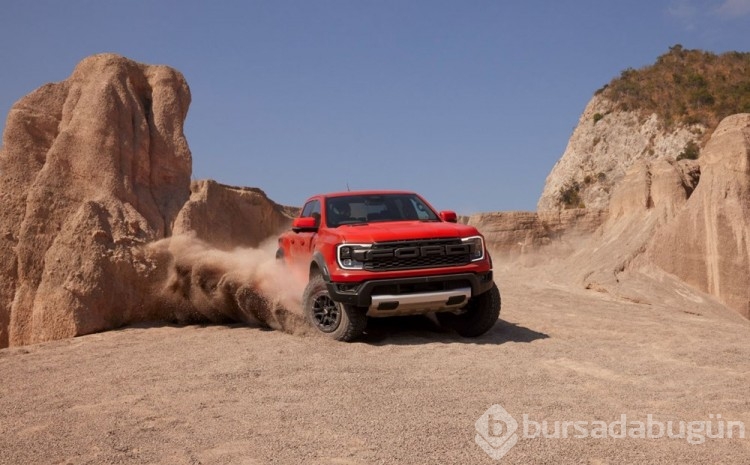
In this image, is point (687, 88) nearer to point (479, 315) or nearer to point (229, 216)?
point (229, 216)

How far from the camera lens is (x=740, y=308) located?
16.9 meters

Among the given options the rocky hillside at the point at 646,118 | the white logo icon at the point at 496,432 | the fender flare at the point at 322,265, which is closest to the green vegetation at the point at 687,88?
the rocky hillside at the point at 646,118

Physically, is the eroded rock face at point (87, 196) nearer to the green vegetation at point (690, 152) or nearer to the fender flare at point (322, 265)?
the fender flare at point (322, 265)

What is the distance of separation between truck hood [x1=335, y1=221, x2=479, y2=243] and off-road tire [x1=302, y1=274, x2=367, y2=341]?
68 cm

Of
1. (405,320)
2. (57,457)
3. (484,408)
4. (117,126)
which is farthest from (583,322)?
(117,126)

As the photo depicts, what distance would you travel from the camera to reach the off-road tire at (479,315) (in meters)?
8.17

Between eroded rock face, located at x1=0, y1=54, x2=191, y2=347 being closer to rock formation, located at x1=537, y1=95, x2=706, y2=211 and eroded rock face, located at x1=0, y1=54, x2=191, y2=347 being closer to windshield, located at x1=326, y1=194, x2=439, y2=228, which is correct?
windshield, located at x1=326, y1=194, x2=439, y2=228

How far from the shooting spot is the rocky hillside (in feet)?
132

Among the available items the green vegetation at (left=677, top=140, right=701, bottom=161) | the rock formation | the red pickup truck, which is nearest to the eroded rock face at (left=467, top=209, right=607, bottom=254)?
the red pickup truck

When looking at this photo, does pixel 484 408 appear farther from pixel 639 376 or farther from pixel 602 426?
pixel 639 376

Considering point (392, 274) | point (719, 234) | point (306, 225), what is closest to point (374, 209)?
point (306, 225)

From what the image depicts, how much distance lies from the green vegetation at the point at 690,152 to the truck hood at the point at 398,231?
3289cm

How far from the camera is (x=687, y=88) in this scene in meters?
44.3

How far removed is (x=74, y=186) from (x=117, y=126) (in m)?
1.37
